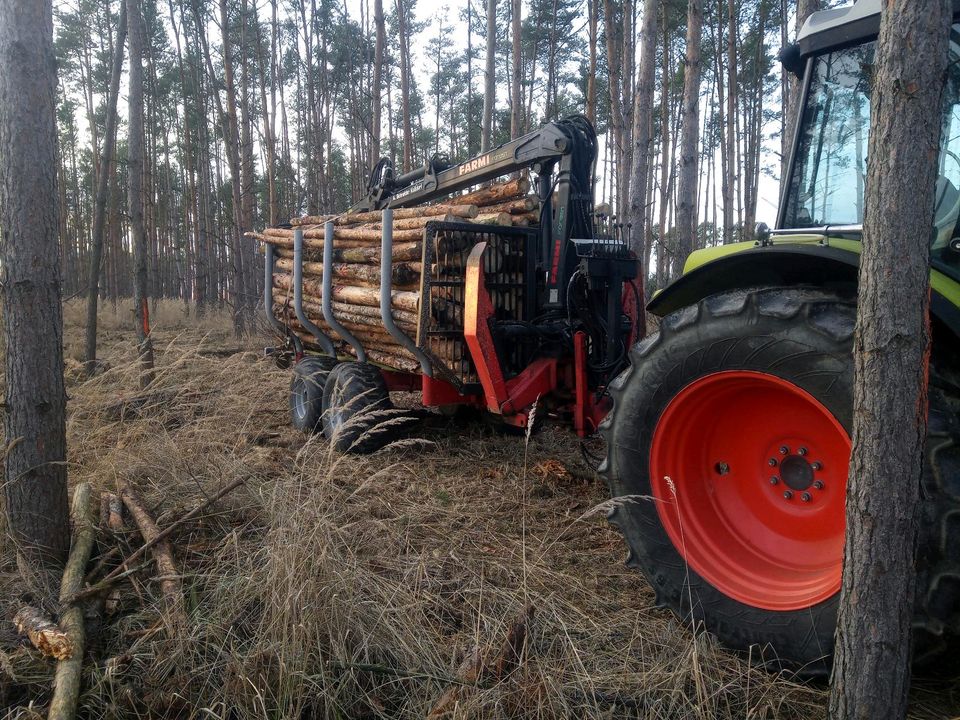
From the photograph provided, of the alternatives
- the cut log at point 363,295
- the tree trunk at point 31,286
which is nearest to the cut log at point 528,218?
the cut log at point 363,295

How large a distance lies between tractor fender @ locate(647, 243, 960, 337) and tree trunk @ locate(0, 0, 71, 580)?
287 centimetres

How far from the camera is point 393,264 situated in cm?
550

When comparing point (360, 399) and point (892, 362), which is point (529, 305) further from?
point (892, 362)

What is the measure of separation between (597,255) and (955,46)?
7.63 feet

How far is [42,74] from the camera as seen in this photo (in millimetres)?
3049

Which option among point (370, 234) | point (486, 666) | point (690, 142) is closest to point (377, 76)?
point (690, 142)

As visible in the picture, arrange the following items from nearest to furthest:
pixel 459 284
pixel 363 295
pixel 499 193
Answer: pixel 459 284
pixel 499 193
pixel 363 295

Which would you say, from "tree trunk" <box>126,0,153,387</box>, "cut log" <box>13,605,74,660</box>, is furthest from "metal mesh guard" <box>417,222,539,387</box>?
"tree trunk" <box>126,0,153,387</box>

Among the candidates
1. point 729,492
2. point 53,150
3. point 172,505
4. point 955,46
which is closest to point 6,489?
point 172,505

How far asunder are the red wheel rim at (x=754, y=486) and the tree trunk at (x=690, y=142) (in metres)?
6.26

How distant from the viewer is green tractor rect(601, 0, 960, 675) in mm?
2377

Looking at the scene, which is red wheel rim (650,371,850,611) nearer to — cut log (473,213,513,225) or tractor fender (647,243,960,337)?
tractor fender (647,243,960,337)

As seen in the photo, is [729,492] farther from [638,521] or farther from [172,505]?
[172,505]

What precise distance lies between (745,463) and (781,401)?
0.32 metres
